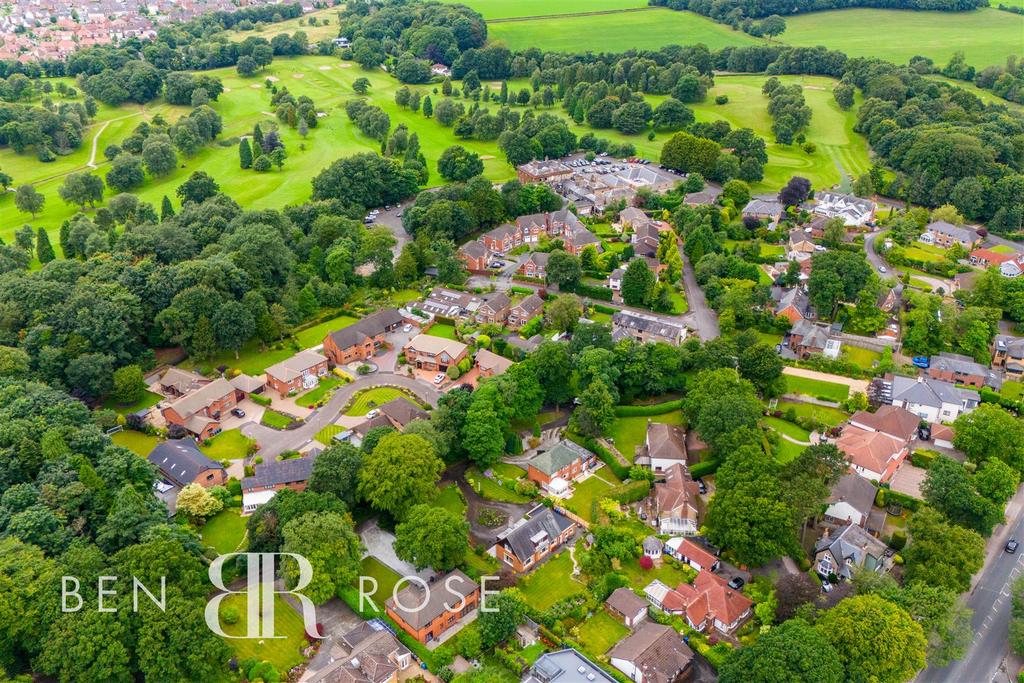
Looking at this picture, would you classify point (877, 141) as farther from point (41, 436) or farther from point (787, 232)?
point (41, 436)

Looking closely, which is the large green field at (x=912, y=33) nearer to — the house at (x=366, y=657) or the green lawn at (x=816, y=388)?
the green lawn at (x=816, y=388)

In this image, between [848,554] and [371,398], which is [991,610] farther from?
[371,398]

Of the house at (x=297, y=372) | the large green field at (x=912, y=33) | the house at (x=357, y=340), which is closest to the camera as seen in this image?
the house at (x=297, y=372)

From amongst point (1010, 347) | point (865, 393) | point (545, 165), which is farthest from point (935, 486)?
point (545, 165)

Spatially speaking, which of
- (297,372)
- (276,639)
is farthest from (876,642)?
(297,372)

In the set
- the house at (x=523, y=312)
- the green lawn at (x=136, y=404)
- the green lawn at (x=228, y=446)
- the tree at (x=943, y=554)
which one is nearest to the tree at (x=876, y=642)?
the tree at (x=943, y=554)

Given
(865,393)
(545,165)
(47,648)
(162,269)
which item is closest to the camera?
(47,648)

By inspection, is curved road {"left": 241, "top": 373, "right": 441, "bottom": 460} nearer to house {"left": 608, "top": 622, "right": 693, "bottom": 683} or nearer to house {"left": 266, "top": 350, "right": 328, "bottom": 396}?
house {"left": 266, "top": 350, "right": 328, "bottom": 396}

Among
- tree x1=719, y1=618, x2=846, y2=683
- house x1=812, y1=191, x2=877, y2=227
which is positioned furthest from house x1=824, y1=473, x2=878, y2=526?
house x1=812, y1=191, x2=877, y2=227
